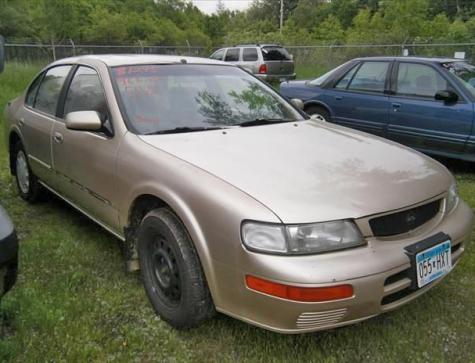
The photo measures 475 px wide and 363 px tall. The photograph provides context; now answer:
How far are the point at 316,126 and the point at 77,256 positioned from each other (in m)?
2.06

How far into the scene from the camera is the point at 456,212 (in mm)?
2838

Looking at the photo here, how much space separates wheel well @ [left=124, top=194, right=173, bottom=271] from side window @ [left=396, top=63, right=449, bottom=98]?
4.46 metres

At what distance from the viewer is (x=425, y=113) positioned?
5.98m

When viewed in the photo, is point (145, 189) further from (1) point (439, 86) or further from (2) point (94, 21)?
(2) point (94, 21)

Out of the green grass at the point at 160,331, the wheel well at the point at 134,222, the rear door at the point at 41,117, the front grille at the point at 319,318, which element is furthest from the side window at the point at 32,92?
the front grille at the point at 319,318

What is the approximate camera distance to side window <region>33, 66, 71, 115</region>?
4.09 meters

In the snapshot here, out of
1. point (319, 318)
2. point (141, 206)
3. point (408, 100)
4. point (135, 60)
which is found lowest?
point (319, 318)

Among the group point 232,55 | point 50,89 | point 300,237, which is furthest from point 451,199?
point 232,55

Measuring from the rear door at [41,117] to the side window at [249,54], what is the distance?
13.7 metres

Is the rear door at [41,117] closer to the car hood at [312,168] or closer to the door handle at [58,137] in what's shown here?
the door handle at [58,137]

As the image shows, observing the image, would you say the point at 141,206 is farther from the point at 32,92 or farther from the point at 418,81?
the point at 418,81

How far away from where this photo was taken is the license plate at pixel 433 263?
237cm

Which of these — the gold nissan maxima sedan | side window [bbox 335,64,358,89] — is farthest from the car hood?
side window [bbox 335,64,358,89]

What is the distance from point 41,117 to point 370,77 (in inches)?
177
